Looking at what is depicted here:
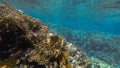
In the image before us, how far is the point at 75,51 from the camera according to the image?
5.61 m

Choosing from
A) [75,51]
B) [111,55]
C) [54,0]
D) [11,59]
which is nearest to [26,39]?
[11,59]

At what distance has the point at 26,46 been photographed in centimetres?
377

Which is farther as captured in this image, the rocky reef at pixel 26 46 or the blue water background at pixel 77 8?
the blue water background at pixel 77 8

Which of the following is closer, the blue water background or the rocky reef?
the rocky reef

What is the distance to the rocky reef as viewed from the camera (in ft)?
11.2

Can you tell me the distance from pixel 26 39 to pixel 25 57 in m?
0.48

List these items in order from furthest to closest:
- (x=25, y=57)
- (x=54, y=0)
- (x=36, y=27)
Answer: (x=54, y=0), (x=36, y=27), (x=25, y=57)

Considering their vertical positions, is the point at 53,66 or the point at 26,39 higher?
the point at 26,39

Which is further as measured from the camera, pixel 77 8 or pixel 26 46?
pixel 77 8

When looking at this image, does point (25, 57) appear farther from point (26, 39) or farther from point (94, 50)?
point (94, 50)

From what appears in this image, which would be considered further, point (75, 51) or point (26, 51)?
point (75, 51)

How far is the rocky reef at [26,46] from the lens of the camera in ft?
11.2

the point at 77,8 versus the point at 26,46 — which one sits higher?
the point at 77,8

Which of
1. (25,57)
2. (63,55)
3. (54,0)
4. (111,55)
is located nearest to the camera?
(25,57)
